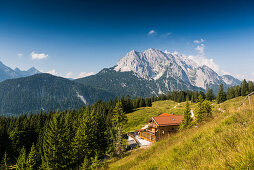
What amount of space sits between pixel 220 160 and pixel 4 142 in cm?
7908

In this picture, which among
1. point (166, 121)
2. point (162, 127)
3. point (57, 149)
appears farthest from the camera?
point (166, 121)

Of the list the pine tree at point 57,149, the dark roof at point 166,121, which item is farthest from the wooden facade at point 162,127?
the pine tree at point 57,149

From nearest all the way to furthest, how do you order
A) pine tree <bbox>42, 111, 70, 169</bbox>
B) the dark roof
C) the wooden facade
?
pine tree <bbox>42, 111, 70, 169</bbox>
the wooden facade
the dark roof

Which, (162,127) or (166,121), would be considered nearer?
(162,127)

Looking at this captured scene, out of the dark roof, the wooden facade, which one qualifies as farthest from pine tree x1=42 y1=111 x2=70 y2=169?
the dark roof

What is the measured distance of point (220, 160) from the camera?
3.64m

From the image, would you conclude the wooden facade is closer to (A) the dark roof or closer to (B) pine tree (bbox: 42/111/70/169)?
(A) the dark roof

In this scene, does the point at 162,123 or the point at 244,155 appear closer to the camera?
the point at 244,155

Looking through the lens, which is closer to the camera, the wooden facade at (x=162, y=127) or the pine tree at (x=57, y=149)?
the pine tree at (x=57, y=149)

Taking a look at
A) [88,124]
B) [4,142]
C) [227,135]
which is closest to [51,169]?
[88,124]

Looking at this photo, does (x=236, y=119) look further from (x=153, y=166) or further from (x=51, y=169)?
(x=51, y=169)

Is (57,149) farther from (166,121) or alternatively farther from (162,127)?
(166,121)

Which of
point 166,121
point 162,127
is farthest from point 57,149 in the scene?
point 166,121

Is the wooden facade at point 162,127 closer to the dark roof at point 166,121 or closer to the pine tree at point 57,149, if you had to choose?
the dark roof at point 166,121
